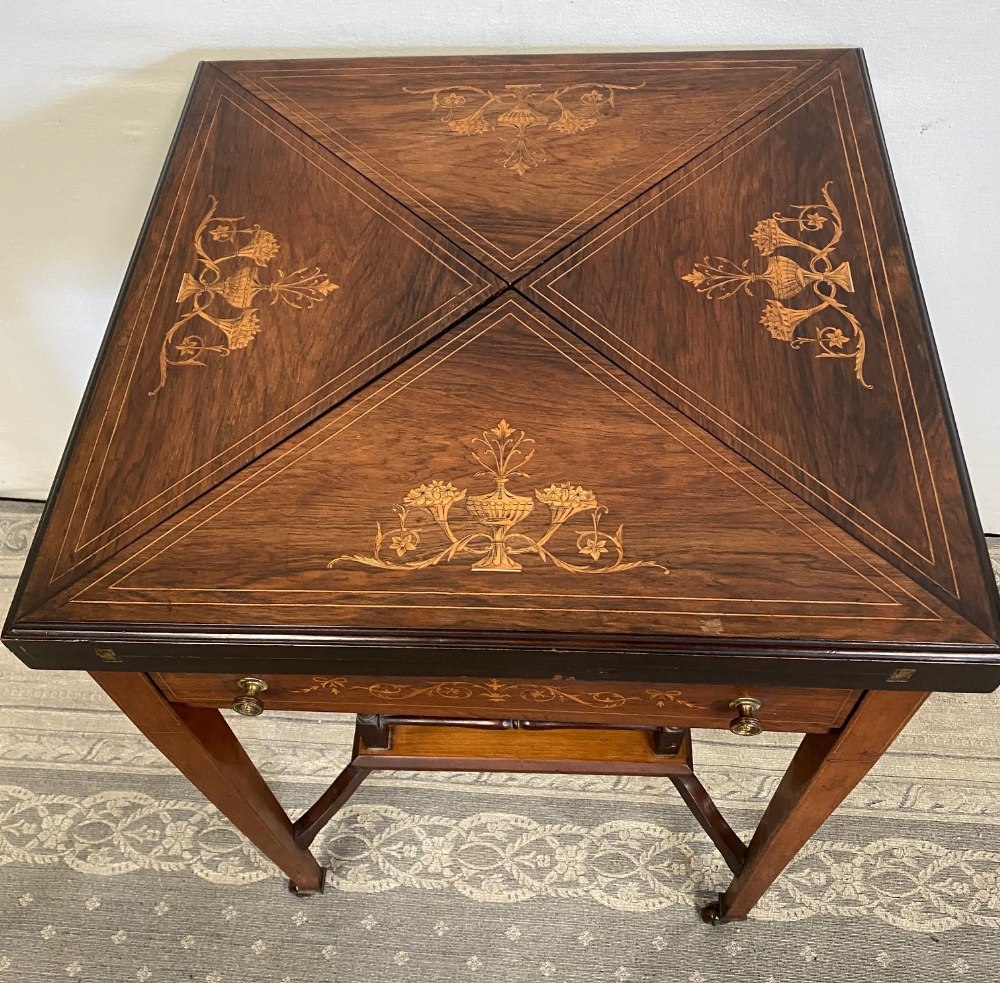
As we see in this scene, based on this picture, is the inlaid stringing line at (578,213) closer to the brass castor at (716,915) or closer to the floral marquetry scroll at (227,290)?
the floral marquetry scroll at (227,290)

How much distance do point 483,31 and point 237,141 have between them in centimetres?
29

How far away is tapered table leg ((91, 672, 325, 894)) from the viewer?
70 centimetres

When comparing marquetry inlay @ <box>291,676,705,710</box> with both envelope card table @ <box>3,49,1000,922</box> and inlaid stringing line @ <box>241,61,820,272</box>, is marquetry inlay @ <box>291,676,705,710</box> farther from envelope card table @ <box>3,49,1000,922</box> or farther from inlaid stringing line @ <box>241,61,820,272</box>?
inlaid stringing line @ <box>241,61,820,272</box>

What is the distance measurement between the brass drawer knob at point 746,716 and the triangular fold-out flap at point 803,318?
153 mm

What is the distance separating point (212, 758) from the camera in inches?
31.9

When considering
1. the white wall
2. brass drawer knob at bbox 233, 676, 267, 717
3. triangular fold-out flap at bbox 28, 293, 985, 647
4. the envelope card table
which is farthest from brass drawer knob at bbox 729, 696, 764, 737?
the white wall

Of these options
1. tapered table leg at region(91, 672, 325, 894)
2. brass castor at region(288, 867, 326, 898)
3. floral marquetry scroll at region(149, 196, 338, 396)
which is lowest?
brass castor at region(288, 867, 326, 898)

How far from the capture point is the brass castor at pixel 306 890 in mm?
1145

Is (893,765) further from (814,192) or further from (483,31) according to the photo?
(483,31)

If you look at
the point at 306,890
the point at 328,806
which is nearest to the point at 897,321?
the point at 328,806

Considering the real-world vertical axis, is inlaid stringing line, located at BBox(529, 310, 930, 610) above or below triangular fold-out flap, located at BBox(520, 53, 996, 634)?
below

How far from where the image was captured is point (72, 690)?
1.34 m

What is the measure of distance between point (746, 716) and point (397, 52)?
2.59 feet

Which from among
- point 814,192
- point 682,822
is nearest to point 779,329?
point 814,192
